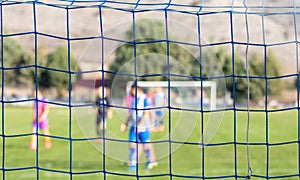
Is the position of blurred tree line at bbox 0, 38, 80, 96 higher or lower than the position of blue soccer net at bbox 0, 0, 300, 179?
higher

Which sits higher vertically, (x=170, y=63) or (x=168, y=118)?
(x=170, y=63)

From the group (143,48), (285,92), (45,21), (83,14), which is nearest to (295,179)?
(143,48)

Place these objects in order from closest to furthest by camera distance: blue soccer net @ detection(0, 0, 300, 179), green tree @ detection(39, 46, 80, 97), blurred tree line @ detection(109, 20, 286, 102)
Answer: blue soccer net @ detection(0, 0, 300, 179) → blurred tree line @ detection(109, 20, 286, 102) → green tree @ detection(39, 46, 80, 97)

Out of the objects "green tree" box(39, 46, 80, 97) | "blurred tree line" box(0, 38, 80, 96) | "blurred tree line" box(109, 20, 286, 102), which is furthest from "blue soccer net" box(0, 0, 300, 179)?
"blurred tree line" box(0, 38, 80, 96)

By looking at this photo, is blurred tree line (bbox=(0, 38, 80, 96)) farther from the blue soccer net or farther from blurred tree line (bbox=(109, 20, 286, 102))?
the blue soccer net

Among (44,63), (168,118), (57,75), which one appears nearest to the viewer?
(168,118)

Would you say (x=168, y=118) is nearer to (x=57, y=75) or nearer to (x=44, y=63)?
(x=57, y=75)

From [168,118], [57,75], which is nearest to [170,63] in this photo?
[168,118]

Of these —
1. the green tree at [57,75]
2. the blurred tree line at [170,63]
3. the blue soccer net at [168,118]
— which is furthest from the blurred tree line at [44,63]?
the blue soccer net at [168,118]

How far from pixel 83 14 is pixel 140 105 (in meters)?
59.1

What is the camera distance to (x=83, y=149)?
12094mm

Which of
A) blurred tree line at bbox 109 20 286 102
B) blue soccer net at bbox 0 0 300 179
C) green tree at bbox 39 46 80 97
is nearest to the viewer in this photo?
blue soccer net at bbox 0 0 300 179

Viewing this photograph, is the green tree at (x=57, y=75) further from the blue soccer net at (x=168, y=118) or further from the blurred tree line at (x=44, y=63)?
the blue soccer net at (x=168, y=118)

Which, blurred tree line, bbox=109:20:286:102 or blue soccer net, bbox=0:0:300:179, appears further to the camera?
blurred tree line, bbox=109:20:286:102
